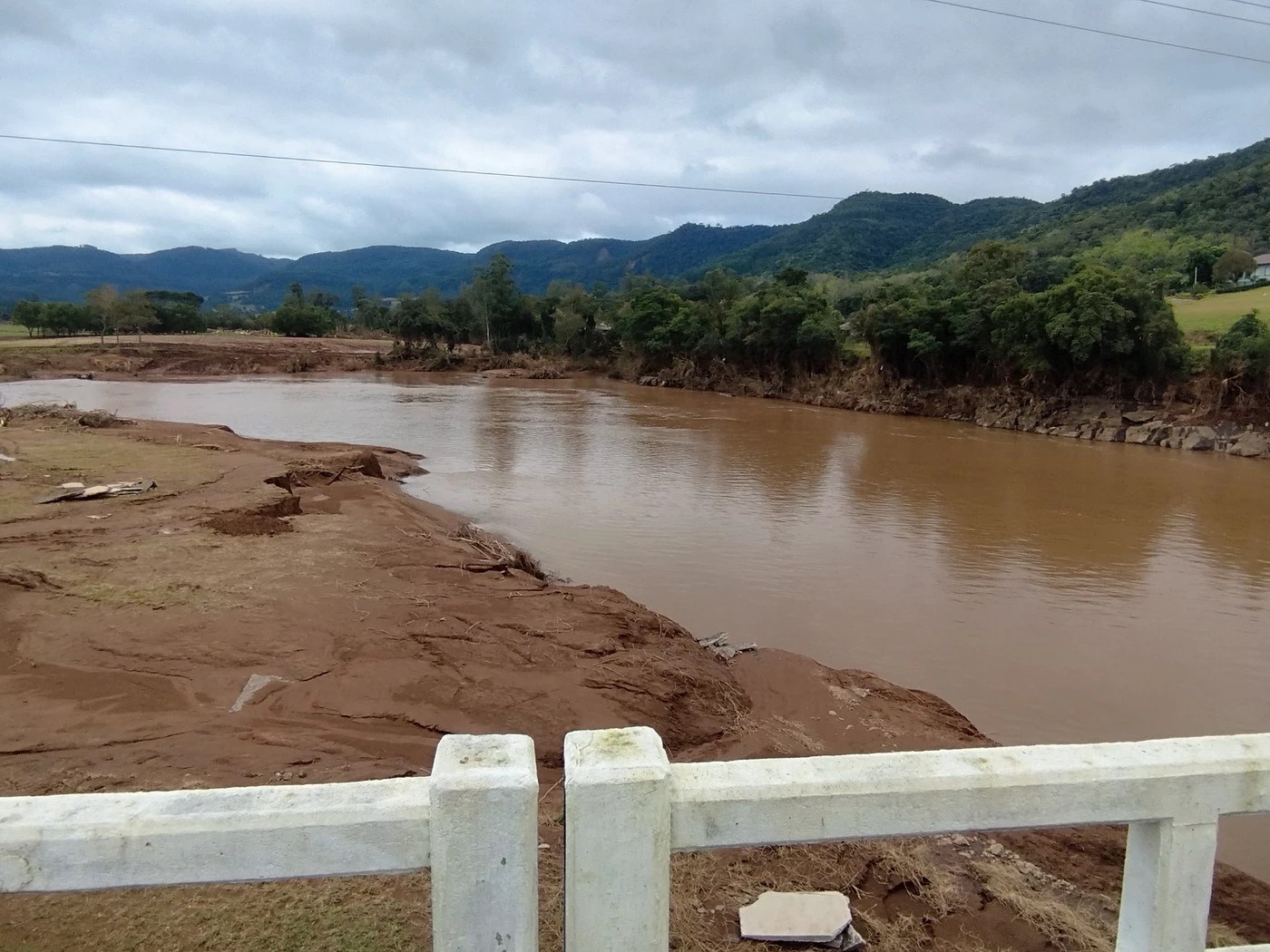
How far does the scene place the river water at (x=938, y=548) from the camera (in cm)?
789

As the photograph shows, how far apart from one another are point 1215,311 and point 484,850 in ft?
122

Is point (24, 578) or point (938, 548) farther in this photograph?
point (938, 548)

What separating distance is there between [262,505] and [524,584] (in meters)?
4.34

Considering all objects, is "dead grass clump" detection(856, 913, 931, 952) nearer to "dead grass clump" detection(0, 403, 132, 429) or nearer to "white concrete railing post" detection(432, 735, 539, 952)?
"white concrete railing post" detection(432, 735, 539, 952)

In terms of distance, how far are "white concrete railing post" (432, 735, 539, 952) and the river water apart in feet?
17.1

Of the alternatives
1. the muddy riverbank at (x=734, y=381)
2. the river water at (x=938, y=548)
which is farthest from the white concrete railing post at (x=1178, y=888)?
the muddy riverbank at (x=734, y=381)

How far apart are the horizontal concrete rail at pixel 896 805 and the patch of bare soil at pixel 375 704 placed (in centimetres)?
142

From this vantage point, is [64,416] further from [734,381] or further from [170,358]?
[170,358]

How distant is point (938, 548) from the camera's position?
41.6 feet

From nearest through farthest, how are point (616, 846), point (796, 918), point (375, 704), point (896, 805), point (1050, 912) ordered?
1. point (616, 846)
2. point (896, 805)
3. point (796, 918)
4. point (1050, 912)
5. point (375, 704)

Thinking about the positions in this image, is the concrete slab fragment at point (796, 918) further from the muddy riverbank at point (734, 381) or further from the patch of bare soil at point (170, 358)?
the patch of bare soil at point (170, 358)

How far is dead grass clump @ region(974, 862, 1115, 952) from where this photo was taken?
129 inches

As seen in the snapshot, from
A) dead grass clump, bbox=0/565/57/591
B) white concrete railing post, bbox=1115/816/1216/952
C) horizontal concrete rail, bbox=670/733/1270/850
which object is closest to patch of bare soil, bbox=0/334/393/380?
dead grass clump, bbox=0/565/57/591

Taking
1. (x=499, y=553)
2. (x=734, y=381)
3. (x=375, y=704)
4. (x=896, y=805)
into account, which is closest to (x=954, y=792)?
(x=896, y=805)
